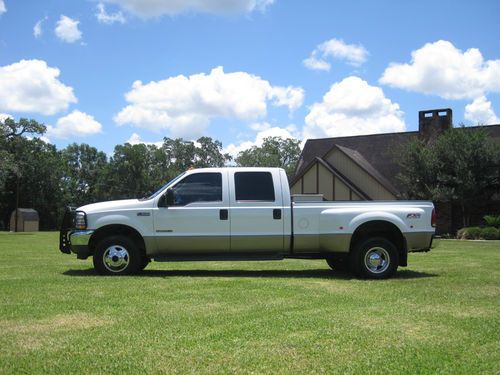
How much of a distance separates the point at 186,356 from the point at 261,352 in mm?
656

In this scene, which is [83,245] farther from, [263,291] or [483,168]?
[483,168]

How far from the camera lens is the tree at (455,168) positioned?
32.3m

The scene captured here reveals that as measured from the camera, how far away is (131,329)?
5.89 metres

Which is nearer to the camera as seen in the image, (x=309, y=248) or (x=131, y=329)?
(x=131, y=329)

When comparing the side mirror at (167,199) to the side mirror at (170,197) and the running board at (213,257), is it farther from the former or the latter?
the running board at (213,257)

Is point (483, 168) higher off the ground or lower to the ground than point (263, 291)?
higher

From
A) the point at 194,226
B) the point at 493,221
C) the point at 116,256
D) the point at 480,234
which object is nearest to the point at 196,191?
the point at 194,226

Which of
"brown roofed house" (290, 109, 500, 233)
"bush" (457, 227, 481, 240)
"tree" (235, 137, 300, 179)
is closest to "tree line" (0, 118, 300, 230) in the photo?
"tree" (235, 137, 300, 179)

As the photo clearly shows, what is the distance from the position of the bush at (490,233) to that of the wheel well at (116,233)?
23.2m

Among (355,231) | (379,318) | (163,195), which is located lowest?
(379,318)

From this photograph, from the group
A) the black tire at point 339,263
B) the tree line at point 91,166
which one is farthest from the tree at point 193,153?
the black tire at point 339,263

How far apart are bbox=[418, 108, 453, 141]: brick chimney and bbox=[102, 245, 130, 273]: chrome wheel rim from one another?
3132 centimetres

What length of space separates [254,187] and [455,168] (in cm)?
2467

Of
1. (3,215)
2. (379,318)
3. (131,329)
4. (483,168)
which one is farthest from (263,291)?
(3,215)
